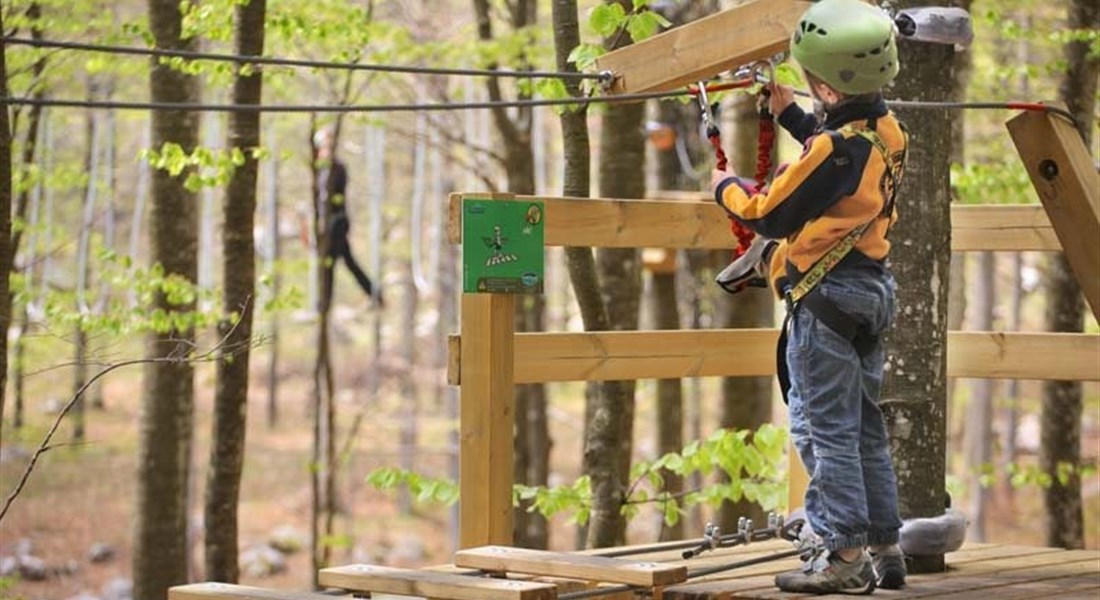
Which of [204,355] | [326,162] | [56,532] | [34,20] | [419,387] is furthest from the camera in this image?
[419,387]

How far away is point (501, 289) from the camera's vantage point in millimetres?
5453

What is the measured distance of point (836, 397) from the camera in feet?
15.9

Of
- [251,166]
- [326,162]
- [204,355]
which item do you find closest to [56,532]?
[326,162]

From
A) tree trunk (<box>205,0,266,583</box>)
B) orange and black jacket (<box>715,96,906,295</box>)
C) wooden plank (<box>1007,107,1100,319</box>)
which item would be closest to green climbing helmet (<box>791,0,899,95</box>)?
orange and black jacket (<box>715,96,906,295</box>)

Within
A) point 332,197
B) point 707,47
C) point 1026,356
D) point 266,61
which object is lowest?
point 1026,356

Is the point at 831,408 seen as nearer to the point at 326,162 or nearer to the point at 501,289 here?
the point at 501,289

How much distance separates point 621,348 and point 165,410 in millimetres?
4968

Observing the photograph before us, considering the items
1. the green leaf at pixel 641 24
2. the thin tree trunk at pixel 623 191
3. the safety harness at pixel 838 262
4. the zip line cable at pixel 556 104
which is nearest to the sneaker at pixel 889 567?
the safety harness at pixel 838 262

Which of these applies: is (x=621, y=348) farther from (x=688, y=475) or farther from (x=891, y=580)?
(x=688, y=475)

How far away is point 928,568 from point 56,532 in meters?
17.7

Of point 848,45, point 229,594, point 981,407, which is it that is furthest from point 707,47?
point 981,407

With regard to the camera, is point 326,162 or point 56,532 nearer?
point 326,162

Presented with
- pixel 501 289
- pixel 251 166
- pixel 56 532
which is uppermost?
pixel 251 166

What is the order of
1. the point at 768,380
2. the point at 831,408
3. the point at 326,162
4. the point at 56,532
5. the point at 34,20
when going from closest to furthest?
1. the point at 831,408
2. the point at 34,20
3. the point at 768,380
4. the point at 326,162
5. the point at 56,532
